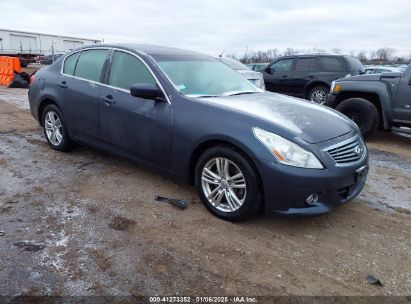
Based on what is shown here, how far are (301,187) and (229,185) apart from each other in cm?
70

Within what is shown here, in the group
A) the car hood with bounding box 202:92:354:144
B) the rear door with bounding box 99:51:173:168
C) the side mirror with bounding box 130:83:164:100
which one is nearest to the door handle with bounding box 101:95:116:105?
the rear door with bounding box 99:51:173:168

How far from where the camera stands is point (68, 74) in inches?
212

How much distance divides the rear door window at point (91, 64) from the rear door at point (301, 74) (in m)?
7.87

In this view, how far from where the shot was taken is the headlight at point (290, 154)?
3.31 m

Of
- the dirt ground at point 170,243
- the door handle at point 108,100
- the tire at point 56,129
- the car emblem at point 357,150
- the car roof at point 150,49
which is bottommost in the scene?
the dirt ground at point 170,243

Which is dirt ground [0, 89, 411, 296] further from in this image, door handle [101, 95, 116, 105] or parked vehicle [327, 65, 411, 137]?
parked vehicle [327, 65, 411, 137]

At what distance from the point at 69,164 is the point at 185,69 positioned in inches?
84.6

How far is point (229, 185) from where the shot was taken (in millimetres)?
3664

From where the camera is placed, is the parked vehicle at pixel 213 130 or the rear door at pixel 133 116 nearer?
the parked vehicle at pixel 213 130

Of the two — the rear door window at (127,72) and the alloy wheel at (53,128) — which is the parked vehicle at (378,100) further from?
the alloy wheel at (53,128)

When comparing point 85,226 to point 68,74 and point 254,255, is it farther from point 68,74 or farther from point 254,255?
point 68,74

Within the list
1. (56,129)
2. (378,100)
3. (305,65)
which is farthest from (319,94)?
(56,129)

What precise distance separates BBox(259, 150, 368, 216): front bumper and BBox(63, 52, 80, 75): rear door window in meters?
3.34

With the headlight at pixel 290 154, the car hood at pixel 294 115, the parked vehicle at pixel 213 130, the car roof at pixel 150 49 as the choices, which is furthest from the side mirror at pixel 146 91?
the headlight at pixel 290 154
